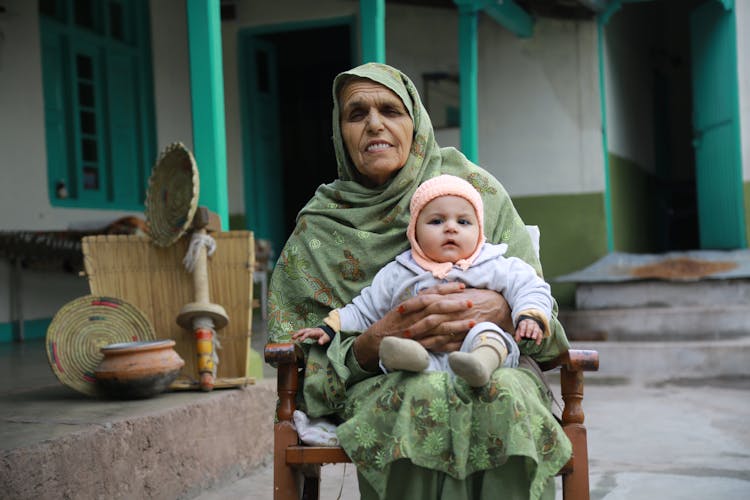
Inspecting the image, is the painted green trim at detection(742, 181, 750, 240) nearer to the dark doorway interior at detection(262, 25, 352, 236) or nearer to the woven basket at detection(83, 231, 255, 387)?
the woven basket at detection(83, 231, 255, 387)

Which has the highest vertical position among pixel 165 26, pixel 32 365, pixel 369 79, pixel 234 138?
pixel 165 26

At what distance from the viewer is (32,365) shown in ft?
16.8

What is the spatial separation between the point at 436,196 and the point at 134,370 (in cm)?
172

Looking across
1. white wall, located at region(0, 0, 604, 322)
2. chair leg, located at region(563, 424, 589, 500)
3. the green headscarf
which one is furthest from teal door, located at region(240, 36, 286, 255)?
chair leg, located at region(563, 424, 589, 500)

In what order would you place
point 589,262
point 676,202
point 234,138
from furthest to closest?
point 676,202
point 234,138
point 589,262

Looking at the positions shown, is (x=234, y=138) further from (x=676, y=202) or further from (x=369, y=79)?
(x=676, y=202)

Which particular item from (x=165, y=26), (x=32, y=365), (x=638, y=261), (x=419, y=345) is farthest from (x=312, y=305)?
(x=165, y=26)

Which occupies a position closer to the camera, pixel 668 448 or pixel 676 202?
pixel 668 448

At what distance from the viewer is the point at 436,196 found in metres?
2.39

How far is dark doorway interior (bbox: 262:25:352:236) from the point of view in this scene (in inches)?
479

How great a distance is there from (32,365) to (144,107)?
11.1 feet

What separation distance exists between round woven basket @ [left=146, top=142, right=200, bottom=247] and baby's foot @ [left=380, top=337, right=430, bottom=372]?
1837 mm

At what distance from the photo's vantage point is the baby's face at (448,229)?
2375 mm

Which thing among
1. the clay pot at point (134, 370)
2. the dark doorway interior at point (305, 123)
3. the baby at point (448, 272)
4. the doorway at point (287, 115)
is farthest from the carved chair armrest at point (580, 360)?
the dark doorway interior at point (305, 123)
